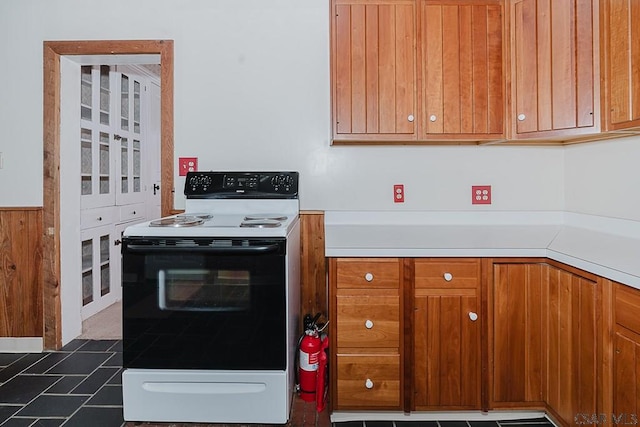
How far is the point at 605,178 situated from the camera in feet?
7.25

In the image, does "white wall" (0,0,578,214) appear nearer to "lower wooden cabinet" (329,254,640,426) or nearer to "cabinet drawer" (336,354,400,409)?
A: "lower wooden cabinet" (329,254,640,426)

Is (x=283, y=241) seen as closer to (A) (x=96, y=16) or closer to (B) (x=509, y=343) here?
(B) (x=509, y=343)

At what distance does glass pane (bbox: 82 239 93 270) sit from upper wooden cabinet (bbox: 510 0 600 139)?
9.97 feet

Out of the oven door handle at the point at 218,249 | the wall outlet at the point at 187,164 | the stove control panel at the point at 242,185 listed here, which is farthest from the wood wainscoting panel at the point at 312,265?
the oven door handle at the point at 218,249

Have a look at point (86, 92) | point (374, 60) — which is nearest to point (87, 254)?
point (86, 92)

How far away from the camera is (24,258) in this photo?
2.77 m

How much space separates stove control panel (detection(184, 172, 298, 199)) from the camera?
98.6 inches

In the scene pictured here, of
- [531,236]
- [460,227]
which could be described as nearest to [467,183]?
[460,227]

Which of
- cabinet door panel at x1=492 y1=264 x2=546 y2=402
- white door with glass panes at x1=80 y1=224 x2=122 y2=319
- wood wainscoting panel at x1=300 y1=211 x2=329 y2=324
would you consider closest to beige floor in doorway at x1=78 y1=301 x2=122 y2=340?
white door with glass panes at x1=80 y1=224 x2=122 y2=319

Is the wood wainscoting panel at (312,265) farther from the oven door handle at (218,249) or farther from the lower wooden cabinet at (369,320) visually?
the oven door handle at (218,249)

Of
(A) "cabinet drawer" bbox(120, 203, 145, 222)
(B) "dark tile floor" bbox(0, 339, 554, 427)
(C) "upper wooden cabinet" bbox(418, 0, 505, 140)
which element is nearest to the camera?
(B) "dark tile floor" bbox(0, 339, 554, 427)

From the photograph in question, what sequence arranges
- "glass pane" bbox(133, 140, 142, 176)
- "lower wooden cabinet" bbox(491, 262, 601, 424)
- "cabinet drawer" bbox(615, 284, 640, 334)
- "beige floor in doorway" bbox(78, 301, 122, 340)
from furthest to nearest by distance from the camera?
"glass pane" bbox(133, 140, 142, 176) < "beige floor in doorway" bbox(78, 301, 122, 340) < "lower wooden cabinet" bbox(491, 262, 601, 424) < "cabinet drawer" bbox(615, 284, 640, 334)

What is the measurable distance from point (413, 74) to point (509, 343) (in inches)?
56.4

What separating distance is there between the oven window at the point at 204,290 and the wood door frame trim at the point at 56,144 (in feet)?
3.33
